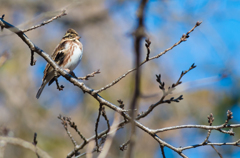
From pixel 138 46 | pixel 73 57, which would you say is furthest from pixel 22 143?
pixel 73 57

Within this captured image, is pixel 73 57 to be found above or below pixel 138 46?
above

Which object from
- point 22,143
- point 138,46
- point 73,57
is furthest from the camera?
point 73,57

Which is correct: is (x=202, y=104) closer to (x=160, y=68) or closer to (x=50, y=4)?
(x=160, y=68)

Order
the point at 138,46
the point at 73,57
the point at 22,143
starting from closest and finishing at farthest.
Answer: the point at 138,46, the point at 22,143, the point at 73,57

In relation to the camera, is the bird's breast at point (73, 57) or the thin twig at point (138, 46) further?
the bird's breast at point (73, 57)

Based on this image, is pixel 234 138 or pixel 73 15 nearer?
pixel 234 138

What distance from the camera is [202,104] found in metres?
13.4

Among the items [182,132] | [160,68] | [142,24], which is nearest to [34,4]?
[160,68]

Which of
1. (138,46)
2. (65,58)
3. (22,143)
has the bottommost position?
(138,46)

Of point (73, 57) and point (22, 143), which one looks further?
point (73, 57)

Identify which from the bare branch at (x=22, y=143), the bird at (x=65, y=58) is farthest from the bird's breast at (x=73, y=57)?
the bare branch at (x=22, y=143)

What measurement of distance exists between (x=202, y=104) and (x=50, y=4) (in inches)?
353

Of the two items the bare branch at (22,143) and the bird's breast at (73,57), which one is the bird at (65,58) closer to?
the bird's breast at (73,57)

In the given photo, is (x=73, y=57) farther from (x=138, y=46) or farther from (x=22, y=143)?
(x=138, y=46)
